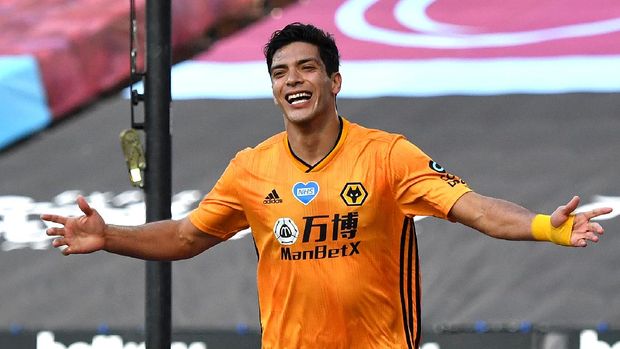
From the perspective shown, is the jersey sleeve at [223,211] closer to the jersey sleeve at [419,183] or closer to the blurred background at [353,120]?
→ the jersey sleeve at [419,183]

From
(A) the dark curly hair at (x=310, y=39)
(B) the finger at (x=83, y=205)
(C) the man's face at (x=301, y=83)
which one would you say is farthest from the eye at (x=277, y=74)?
(B) the finger at (x=83, y=205)

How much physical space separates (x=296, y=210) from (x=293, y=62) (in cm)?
63

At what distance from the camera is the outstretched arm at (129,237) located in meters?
6.30

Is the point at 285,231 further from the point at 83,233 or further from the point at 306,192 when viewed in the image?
the point at 83,233

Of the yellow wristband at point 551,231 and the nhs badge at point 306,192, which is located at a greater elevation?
the nhs badge at point 306,192

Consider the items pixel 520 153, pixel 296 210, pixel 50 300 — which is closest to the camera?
pixel 296 210

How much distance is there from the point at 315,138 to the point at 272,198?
32 cm

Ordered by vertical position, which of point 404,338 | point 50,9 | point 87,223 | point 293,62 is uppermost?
point 50,9

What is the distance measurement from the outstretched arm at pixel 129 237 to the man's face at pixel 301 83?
0.85 m

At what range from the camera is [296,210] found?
6.09 metres

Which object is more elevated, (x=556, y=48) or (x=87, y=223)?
(x=556, y=48)

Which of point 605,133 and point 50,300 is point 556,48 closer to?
point 605,133

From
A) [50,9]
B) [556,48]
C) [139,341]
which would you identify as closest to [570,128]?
[556,48]

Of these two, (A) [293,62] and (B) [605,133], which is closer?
(A) [293,62]
